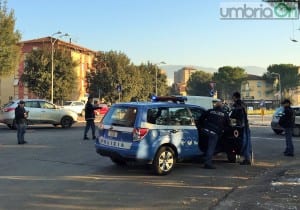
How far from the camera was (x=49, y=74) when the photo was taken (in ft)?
160

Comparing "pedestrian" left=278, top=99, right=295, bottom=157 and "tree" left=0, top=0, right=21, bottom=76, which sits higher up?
"tree" left=0, top=0, right=21, bottom=76

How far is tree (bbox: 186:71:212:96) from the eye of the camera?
416ft

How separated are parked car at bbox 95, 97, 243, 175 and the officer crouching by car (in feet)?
0.62

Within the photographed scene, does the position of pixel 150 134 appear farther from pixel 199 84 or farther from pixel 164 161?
pixel 199 84

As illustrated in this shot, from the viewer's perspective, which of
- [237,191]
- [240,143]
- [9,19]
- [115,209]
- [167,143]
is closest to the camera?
[115,209]

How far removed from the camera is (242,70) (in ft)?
408

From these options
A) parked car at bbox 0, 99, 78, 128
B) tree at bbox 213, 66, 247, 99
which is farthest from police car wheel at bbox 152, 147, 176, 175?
tree at bbox 213, 66, 247, 99

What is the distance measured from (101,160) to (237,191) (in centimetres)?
451

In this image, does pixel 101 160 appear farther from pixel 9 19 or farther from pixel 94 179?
pixel 9 19

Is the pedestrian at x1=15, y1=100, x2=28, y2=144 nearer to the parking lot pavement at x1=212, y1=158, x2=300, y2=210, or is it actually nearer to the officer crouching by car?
the officer crouching by car

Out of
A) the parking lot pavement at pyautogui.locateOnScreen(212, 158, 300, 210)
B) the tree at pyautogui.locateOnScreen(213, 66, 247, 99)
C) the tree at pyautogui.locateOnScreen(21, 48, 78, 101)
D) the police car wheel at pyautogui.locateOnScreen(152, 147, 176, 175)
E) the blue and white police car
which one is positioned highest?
the tree at pyautogui.locateOnScreen(213, 66, 247, 99)

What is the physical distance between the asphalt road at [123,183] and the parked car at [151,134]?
39cm

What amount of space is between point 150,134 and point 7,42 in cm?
3127

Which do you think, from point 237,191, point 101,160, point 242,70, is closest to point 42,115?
point 101,160
